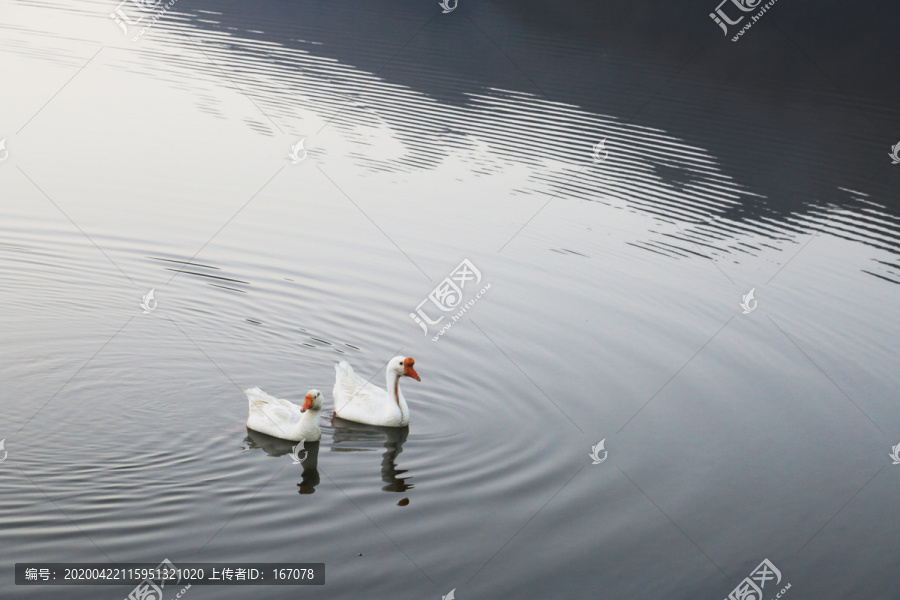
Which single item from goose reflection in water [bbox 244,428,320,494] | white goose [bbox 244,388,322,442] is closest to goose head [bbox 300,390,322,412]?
white goose [bbox 244,388,322,442]

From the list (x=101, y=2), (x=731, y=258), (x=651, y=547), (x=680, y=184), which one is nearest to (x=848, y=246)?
(x=731, y=258)

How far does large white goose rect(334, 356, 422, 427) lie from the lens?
1193 centimetres

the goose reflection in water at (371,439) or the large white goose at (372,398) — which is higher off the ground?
the large white goose at (372,398)

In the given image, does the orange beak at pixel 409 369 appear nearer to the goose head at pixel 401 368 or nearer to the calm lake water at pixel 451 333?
the goose head at pixel 401 368

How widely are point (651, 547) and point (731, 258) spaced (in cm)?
1062

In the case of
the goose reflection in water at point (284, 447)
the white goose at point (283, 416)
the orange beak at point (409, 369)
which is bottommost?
the goose reflection in water at point (284, 447)

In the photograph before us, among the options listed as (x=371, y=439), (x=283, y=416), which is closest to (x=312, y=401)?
(x=283, y=416)

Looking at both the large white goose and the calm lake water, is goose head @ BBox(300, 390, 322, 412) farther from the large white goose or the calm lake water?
the large white goose

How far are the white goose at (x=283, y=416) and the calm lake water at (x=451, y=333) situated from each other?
222 mm

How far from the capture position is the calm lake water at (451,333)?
975cm

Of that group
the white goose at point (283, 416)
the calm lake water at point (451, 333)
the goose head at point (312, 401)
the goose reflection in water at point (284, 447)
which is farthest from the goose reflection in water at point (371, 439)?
the goose head at point (312, 401)

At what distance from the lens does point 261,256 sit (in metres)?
17.2

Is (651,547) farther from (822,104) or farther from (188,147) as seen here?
(822,104)

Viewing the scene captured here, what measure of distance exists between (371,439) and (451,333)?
135 inches
